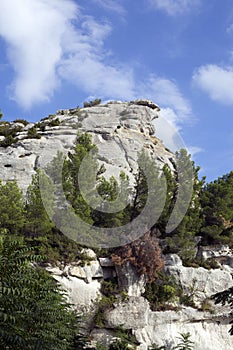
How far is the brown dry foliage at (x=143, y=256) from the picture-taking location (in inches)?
774

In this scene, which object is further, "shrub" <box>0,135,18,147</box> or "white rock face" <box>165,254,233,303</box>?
"shrub" <box>0,135,18,147</box>

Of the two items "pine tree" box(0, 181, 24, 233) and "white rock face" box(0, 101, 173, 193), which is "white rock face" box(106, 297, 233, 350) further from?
"white rock face" box(0, 101, 173, 193)

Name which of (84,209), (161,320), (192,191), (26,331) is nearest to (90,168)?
(84,209)

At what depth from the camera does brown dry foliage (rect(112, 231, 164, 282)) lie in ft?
64.5

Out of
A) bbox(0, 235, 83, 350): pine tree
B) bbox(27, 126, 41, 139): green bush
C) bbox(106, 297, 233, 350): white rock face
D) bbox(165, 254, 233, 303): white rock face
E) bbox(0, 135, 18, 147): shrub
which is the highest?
bbox(27, 126, 41, 139): green bush

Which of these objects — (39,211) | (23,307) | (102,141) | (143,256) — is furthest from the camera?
(102,141)

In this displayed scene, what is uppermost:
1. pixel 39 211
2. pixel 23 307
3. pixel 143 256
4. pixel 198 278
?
pixel 39 211

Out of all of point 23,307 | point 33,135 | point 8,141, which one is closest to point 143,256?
point 23,307

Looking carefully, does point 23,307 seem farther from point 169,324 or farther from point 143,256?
point 169,324

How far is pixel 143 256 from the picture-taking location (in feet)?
64.7

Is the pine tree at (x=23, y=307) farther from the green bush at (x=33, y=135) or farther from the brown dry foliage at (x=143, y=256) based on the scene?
the green bush at (x=33, y=135)

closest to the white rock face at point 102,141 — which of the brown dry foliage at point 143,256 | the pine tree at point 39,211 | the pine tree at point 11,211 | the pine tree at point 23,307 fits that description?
the pine tree at point 39,211

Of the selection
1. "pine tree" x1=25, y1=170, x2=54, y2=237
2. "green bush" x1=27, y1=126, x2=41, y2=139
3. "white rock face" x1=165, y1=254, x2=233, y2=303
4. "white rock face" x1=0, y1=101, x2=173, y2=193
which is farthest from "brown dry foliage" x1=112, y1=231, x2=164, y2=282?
"green bush" x1=27, y1=126, x2=41, y2=139

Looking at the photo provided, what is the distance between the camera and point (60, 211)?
20016 mm
